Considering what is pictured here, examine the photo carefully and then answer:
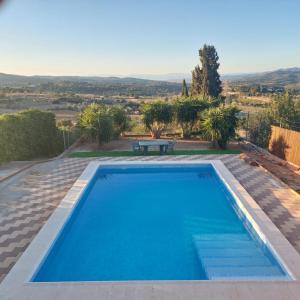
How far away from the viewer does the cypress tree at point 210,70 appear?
2939 cm

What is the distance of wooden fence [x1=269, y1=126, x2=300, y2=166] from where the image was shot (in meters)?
12.1

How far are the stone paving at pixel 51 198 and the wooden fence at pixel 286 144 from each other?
63.6 inches

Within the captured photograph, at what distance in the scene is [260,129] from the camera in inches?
621

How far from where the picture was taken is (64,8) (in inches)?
721

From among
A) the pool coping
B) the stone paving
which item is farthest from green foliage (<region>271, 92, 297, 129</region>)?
the pool coping

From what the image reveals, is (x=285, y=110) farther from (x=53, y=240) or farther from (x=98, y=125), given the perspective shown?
(x=53, y=240)

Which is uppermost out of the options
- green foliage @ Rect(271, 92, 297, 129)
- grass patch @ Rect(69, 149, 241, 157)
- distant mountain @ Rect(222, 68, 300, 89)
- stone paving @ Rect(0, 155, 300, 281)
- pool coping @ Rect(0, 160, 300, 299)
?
green foliage @ Rect(271, 92, 297, 129)

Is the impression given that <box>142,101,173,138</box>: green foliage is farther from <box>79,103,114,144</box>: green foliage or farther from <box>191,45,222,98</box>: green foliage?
<box>191,45,222,98</box>: green foliage

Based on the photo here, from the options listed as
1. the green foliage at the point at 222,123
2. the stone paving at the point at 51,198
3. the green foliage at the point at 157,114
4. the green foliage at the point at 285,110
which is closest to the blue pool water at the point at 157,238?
the stone paving at the point at 51,198

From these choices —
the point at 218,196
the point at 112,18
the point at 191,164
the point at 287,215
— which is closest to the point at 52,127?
the point at 191,164

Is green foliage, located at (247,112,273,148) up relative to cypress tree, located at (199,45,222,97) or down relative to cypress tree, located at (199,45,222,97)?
down

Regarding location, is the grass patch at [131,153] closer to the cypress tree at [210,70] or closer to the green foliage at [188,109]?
the green foliage at [188,109]

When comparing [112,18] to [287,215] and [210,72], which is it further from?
[287,215]

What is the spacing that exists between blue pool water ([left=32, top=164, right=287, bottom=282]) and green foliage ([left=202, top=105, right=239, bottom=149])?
436 cm
